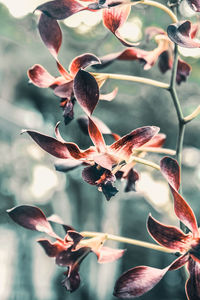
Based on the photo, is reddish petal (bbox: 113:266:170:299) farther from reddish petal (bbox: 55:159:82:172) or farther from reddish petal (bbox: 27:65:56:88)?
reddish petal (bbox: 27:65:56:88)

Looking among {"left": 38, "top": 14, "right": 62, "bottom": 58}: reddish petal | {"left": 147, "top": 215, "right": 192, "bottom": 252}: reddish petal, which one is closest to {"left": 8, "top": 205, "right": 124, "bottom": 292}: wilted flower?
{"left": 147, "top": 215, "right": 192, "bottom": 252}: reddish petal

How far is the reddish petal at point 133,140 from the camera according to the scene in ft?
1.34

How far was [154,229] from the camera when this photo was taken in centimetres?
41

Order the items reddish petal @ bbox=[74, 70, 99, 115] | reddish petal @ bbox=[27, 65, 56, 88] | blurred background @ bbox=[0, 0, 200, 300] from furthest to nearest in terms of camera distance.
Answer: blurred background @ bbox=[0, 0, 200, 300], reddish petal @ bbox=[27, 65, 56, 88], reddish petal @ bbox=[74, 70, 99, 115]

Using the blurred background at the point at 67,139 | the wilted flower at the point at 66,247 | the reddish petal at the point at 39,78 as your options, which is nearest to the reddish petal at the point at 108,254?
the wilted flower at the point at 66,247

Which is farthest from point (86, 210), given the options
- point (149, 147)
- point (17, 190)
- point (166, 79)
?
point (149, 147)

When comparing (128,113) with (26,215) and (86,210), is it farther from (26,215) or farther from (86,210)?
(26,215)

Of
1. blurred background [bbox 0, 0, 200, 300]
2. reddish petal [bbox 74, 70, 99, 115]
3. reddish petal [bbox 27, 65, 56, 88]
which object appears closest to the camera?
reddish petal [bbox 74, 70, 99, 115]

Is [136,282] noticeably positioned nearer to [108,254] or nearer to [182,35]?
[108,254]

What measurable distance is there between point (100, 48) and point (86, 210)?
1.13m

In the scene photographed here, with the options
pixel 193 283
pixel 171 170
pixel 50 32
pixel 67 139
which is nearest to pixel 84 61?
pixel 50 32

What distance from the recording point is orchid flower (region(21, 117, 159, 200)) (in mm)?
410

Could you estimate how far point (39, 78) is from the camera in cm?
51

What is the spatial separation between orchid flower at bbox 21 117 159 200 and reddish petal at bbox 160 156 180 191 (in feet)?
0.10
